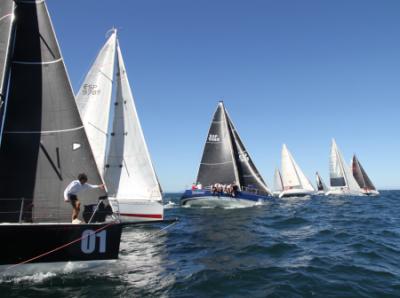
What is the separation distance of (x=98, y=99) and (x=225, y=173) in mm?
18814

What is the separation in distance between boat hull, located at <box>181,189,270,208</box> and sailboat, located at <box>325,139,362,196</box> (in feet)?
124

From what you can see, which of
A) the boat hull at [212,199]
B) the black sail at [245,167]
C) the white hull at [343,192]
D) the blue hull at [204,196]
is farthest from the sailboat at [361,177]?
the blue hull at [204,196]

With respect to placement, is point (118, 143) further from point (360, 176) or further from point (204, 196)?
point (360, 176)

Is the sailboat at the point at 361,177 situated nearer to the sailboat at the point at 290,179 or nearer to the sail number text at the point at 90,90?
the sailboat at the point at 290,179

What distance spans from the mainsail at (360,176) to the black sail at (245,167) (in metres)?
39.1

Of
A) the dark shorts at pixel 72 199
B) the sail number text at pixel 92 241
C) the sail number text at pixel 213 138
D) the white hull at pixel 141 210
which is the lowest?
the sail number text at pixel 92 241

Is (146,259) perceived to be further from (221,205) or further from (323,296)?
(221,205)

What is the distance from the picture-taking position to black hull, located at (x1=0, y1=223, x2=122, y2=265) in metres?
9.34

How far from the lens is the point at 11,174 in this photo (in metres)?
10.5

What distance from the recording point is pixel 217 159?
37.9 meters

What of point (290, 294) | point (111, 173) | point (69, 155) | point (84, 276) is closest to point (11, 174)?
point (69, 155)

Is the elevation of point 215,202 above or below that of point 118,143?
below

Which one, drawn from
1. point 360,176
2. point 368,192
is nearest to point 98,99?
point 368,192

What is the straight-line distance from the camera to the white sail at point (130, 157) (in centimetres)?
2152
